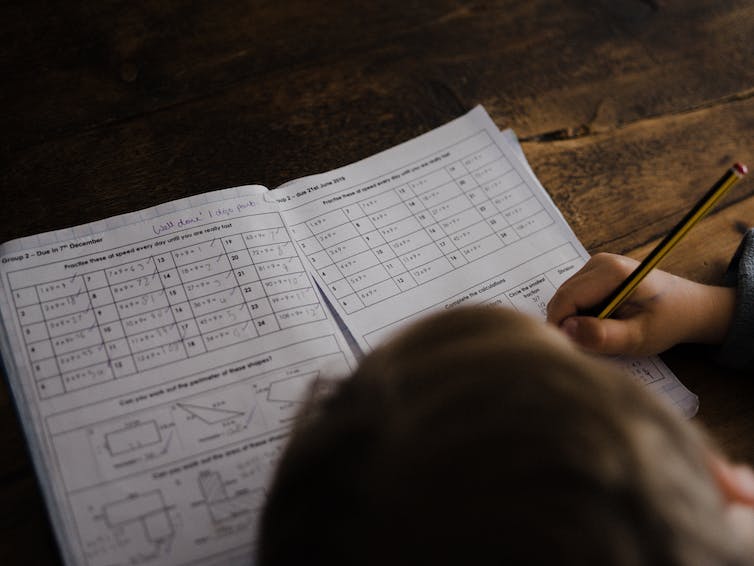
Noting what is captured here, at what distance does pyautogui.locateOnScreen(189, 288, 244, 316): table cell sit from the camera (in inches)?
23.4

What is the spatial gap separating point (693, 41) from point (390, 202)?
0.44 metres

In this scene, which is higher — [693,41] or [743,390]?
[693,41]

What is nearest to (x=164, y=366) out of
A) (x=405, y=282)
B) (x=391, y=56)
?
(x=405, y=282)

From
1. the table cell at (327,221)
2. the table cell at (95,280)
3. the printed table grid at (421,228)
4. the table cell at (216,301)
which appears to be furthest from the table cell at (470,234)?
the table cell at (95,280)

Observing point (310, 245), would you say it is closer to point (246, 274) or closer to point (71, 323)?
point (246, 274)

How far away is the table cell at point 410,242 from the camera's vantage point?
660 millimetres

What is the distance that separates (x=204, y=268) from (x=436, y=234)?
211 mm

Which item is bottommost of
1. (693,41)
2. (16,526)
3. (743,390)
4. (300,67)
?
(743,390)

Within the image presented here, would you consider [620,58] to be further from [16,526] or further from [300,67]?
[16,526]

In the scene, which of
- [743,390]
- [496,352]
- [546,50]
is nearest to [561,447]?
[496,352]

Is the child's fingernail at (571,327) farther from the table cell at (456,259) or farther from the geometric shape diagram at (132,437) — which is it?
the geometric shape diagram at (132,437)

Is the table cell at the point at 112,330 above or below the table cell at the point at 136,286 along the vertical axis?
below

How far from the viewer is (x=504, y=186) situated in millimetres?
709

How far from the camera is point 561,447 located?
333 millimetres
